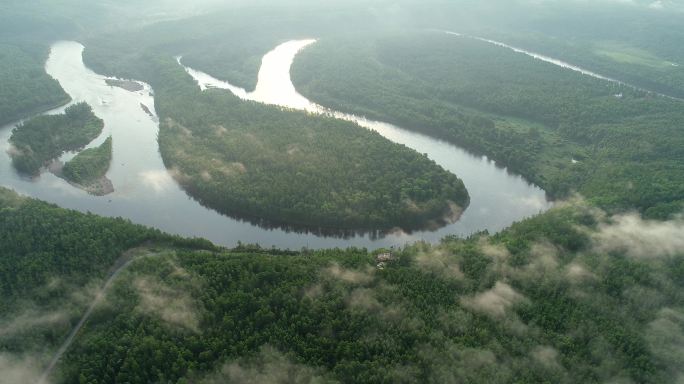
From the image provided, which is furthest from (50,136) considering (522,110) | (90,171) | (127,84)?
(522,110)

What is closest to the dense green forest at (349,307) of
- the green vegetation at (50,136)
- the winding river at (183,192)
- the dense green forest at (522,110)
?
the winding river at (183,192)

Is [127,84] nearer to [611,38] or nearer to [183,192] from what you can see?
[183,192]

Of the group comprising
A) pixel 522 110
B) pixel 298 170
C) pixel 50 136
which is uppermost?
pixel 522 110

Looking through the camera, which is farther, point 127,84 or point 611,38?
point 611,38

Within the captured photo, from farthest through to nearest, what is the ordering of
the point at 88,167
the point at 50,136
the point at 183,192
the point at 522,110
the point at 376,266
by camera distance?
the point at 522,110, the point at 50,136, the point at 88,167, the point at 183,192, the point at 376,266

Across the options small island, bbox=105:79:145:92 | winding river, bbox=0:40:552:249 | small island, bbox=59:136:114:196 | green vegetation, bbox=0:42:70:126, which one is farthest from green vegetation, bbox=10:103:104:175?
small island, bbox=105:79:145:92

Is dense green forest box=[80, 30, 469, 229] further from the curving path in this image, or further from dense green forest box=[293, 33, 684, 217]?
dense green forest box=[293, 33, 684, 217]

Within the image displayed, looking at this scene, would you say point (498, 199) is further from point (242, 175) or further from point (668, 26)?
point (668, 26)
